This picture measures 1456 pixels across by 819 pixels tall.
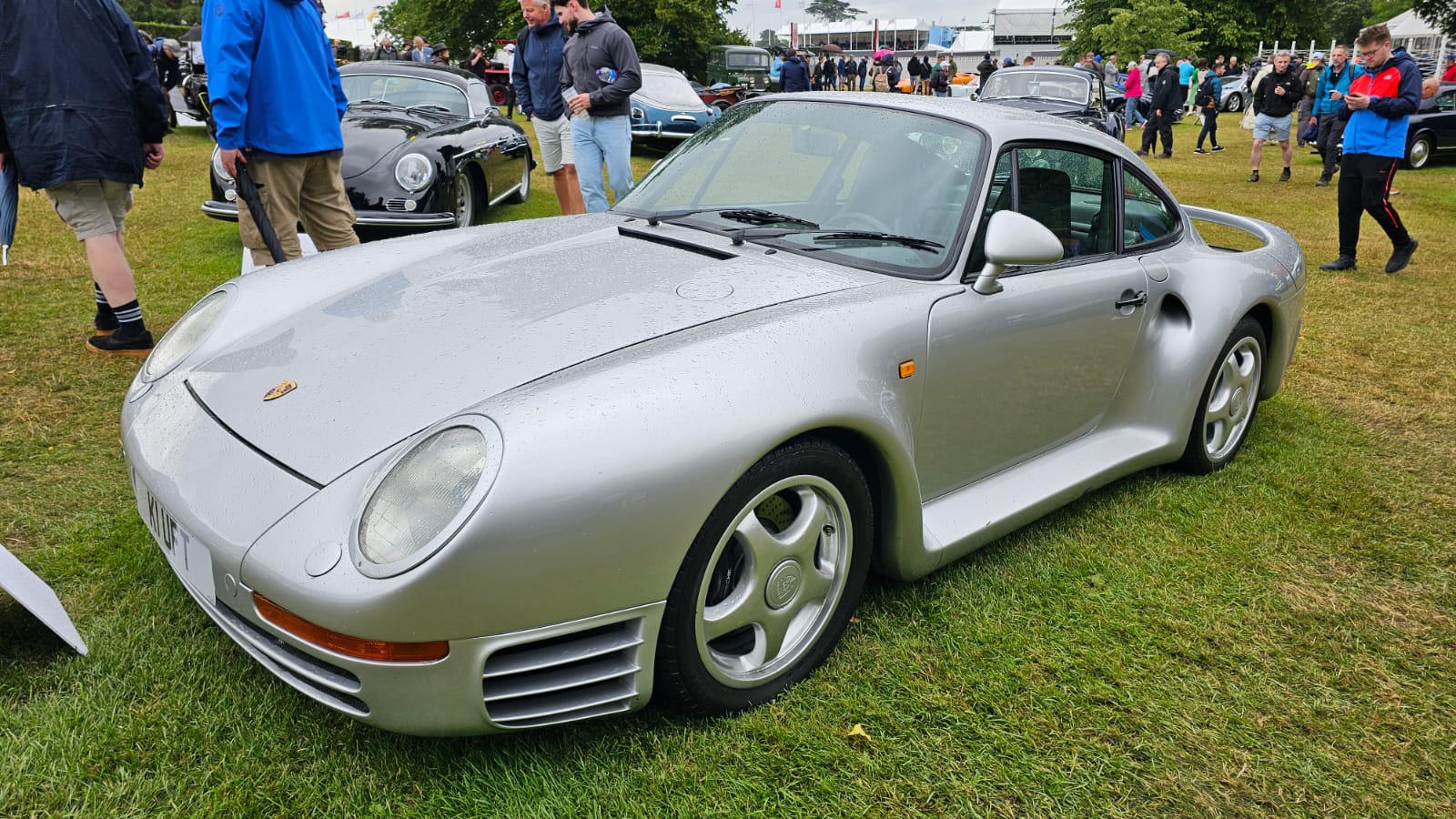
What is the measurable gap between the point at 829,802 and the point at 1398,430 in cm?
363

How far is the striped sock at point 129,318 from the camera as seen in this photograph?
4344 millimetres

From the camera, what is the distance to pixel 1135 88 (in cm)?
1952

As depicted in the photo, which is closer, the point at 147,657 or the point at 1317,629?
the point at 147,657

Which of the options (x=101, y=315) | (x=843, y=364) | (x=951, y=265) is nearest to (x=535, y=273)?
(x=843, y=364)

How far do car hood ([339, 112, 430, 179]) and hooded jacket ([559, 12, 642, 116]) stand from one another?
1.35m

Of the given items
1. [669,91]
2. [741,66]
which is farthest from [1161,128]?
Result: [741,66]

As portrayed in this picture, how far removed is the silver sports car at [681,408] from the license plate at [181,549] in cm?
1

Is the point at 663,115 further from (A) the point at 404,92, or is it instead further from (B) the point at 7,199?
(B) the point at 7,199

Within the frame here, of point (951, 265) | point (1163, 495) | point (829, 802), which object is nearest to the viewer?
point (829, 802)

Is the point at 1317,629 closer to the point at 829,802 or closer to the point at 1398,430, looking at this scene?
the point at 829,802

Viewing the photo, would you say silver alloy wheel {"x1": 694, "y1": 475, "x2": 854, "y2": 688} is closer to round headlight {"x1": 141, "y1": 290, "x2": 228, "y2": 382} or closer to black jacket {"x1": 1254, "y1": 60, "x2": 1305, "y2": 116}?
round headlight {"x1": 141, "y1": 290, "x2": 228, "y2": 382}

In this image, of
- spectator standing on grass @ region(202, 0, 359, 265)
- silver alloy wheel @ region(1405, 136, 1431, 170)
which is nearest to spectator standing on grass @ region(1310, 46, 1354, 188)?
silver alloy wheel @ region(1405, 136, 1431, 170)

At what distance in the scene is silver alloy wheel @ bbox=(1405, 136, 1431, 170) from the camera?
14.7m

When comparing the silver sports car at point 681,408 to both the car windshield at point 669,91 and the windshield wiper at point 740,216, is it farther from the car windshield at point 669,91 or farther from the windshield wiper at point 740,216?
the car windshield at point 669,91
